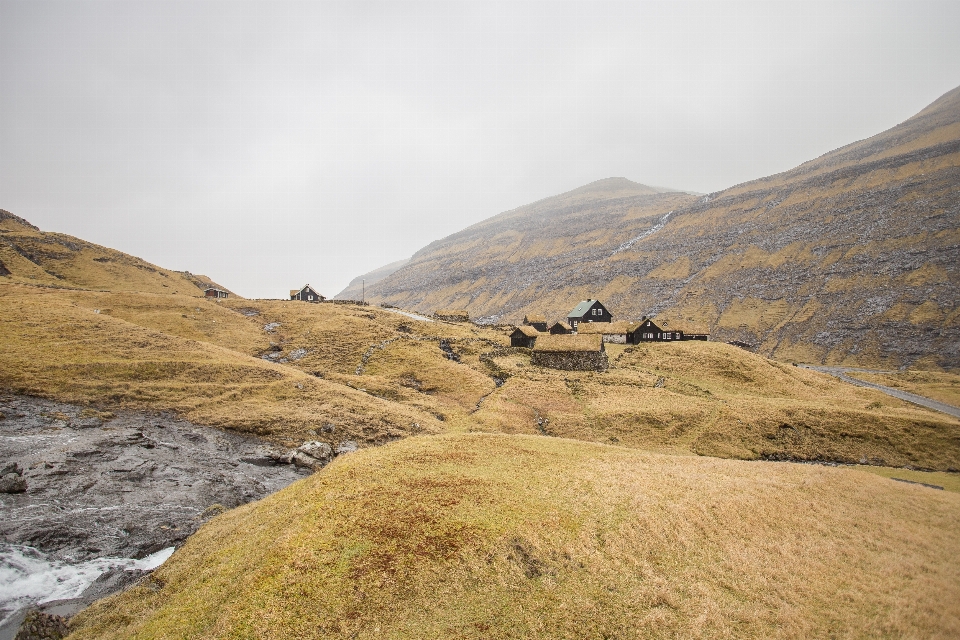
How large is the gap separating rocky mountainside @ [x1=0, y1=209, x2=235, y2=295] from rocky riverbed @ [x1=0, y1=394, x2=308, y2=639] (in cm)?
5843

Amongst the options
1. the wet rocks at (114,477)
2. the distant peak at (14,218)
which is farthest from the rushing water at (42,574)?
the distant peak at (14,218)

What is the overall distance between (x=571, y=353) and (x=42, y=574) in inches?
2251

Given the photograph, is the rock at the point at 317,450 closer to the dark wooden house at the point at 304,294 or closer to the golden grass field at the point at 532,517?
the golden grass field at the point at 532,517

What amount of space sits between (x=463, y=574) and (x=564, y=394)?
41588 millimetres

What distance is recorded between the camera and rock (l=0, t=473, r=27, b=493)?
24.4m

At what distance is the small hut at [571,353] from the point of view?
2504 inches

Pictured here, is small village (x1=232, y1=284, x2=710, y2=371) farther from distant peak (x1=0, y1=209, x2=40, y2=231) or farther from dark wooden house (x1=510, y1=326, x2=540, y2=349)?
distant peak (x1=0, y1=209, x2=40, y2=231)

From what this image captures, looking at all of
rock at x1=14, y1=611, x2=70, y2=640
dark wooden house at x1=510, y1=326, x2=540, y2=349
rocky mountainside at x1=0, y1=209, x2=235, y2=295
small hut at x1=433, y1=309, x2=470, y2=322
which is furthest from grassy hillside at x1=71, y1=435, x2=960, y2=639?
rocky mountainside at x1=0, y1=209, x2=235, y2=295

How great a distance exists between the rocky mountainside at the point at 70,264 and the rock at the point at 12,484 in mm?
66119

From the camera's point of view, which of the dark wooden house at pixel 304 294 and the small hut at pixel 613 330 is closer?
the small hut at pixel 613 330

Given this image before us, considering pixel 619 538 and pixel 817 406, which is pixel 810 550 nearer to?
pixel 619 538

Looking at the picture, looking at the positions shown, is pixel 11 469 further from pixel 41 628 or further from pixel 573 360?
pixel 573 360

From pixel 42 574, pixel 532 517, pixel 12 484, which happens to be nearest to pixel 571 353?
pixel 532 517

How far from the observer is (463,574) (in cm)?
1445
